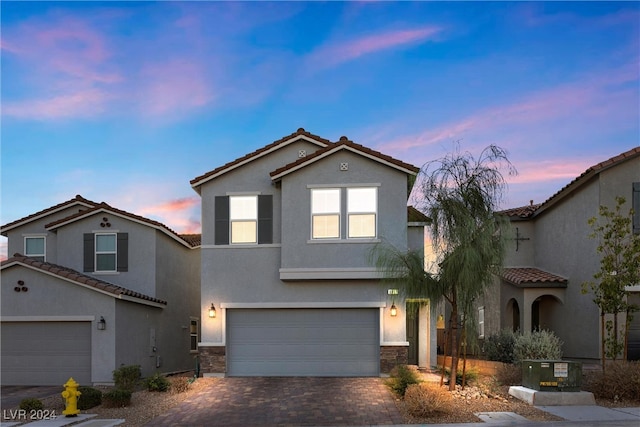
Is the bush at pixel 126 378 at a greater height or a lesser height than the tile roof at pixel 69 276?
lesser

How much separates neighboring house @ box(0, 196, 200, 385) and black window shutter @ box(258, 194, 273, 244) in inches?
177

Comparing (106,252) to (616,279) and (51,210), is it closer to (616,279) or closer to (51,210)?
(51,210)

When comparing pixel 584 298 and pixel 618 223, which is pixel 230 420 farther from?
pixel 584 298

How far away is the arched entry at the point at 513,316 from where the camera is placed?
2173cm

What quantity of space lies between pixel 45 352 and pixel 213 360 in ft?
18.0

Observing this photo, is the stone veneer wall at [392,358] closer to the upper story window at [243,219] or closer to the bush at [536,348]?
the bush at [536,348]

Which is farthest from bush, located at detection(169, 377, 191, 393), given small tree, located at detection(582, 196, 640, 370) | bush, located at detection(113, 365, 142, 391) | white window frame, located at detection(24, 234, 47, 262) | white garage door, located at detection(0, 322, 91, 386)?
small tree, located at detection(582, 196, 640, 370)

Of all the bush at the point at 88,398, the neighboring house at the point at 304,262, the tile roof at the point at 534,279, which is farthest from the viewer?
the tile roof at the point at 534,279

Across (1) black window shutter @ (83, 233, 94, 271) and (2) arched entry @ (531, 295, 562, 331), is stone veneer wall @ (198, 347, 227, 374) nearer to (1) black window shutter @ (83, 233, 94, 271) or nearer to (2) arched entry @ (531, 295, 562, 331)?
(1) black window shutter @ (83, 233, 94, 271)

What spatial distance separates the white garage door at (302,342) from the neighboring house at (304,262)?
1.2 inches

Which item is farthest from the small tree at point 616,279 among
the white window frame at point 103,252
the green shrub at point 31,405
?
the white window frame at point 103,252

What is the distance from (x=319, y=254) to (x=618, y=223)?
828cm

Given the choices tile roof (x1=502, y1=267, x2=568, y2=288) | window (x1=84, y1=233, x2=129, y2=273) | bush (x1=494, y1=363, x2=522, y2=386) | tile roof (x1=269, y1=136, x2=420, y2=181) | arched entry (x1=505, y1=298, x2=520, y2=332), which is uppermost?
tile roof (x1=269, y1=136, x2=420, y2=181)

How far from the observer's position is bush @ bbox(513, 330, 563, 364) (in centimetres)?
1608
